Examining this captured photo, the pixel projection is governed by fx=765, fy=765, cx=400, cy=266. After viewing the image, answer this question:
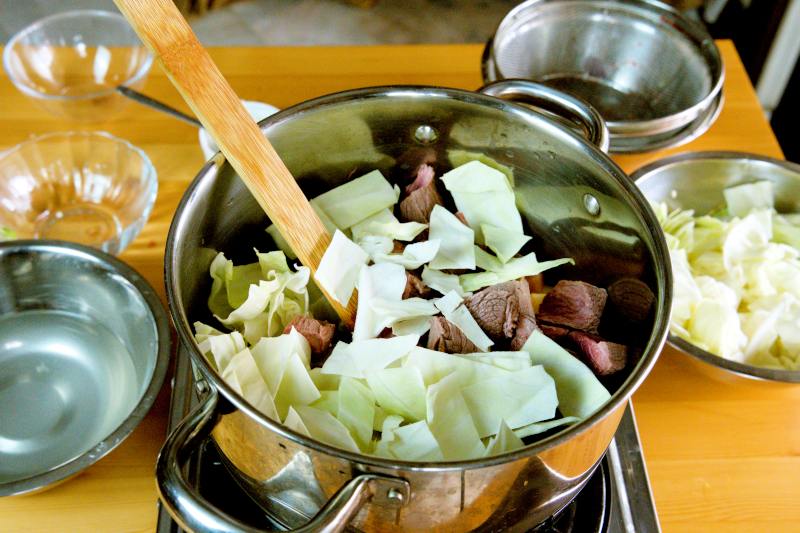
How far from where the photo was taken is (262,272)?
2.91ft

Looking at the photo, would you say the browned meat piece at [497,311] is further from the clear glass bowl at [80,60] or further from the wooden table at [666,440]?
the clear glass bowl at [80,60]

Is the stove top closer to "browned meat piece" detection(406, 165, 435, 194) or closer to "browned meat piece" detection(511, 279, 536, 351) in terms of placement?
"browned meat piece" detection(511, 279, 536, 351)

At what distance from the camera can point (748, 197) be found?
1.14 meters

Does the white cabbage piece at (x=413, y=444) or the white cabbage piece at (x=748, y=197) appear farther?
the white cabbage piece at (x=748, y=197)

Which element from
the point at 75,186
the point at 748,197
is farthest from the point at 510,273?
the point at 75,186

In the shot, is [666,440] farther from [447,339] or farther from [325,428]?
[325,428]

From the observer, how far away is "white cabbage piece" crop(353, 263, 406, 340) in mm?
787

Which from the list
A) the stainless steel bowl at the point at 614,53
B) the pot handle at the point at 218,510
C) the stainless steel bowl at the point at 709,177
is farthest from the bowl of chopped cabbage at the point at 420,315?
the stainless steel bowl at the point at 614,53

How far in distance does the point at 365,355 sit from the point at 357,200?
→ 9.3 inches

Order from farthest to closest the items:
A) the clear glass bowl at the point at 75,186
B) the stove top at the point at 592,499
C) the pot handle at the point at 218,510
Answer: the clear glass bowl at the point at 75,186, the stove top at the point at 592,499, the pot handle at the point at 218,510

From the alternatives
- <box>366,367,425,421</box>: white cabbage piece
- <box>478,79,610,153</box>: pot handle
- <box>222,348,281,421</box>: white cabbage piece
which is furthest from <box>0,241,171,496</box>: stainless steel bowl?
<box>478,79,610,153</box>: pot handle

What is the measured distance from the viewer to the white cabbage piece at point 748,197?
1.14 metres

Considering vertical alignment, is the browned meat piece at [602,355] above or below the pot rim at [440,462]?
below

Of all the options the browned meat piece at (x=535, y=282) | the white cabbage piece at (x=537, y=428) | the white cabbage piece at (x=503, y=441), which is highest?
the white cabbage piece at (x=503, y=441)
